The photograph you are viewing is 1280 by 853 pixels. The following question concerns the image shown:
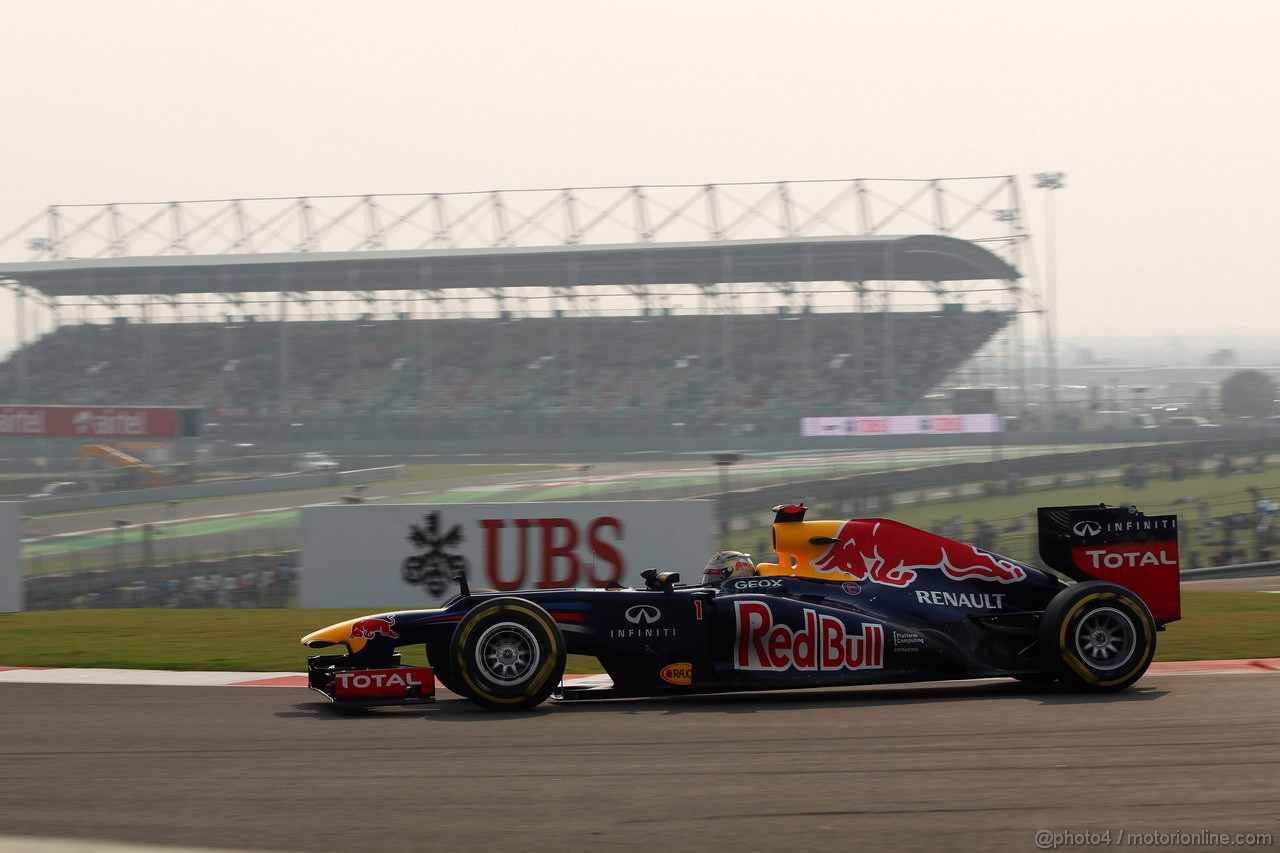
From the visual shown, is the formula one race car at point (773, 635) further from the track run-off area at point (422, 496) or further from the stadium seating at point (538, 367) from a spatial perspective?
the stadium seating at point (538, 367)

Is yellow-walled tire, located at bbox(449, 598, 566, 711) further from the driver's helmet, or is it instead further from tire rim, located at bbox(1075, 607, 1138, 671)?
tire rim, located at bbox(1075, 607, 1138, 671)

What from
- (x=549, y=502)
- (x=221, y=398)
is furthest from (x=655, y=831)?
(x=221, y=398)

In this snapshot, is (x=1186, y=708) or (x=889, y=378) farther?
(x=889, y=378)

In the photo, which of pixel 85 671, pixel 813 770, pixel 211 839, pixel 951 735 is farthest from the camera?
pixel 85 671

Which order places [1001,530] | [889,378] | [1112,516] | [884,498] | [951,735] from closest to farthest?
[951,735], [1112,516], [1001,530], [884,498], [889,378]

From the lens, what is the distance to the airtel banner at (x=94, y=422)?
43.8 meters

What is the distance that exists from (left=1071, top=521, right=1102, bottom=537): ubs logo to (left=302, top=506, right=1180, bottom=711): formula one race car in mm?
330

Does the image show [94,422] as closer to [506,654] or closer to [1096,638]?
[506,654]

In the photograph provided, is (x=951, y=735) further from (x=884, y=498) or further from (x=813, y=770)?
(x=884, y=498)

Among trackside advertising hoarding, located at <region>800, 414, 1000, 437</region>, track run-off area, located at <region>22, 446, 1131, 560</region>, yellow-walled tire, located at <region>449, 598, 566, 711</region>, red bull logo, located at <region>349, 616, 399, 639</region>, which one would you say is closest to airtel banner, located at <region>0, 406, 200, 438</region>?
track run-off area, located at <region>22, 446, 1131, 560</region>

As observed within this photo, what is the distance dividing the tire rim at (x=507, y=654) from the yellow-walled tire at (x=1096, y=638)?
302 centimetres

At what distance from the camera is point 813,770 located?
5598 millimetres

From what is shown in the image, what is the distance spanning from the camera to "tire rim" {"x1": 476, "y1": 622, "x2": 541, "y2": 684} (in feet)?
23.8

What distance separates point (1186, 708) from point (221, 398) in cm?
4757
